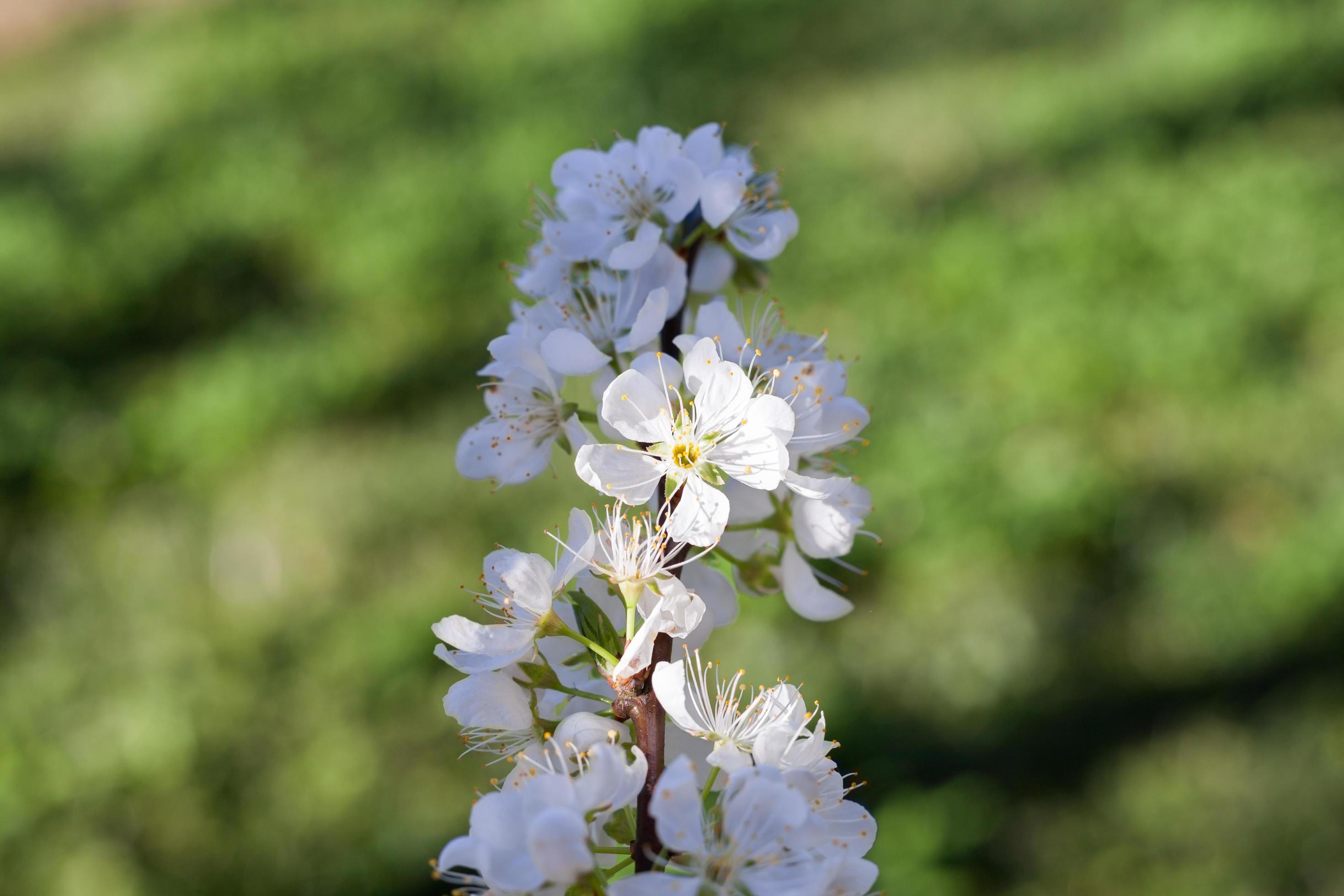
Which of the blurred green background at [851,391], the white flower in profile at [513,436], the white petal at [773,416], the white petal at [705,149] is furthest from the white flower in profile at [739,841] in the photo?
the blurred green background at [851,391]

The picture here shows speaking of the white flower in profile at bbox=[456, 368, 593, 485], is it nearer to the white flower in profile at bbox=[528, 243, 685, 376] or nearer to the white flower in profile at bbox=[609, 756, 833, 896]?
the white flower in profile at bbox=[528, 243, 685, 376]

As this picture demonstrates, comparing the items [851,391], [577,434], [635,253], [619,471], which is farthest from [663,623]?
[851,391]

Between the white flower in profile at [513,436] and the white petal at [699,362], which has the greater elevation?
the white flower in profile at [513,436]

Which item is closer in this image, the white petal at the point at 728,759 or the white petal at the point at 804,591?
the white petal at the point at 728,759

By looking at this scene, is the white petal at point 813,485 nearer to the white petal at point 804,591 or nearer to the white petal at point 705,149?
the white petal at point 804,591

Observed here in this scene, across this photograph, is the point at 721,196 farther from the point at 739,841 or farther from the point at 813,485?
the point at 739,841
